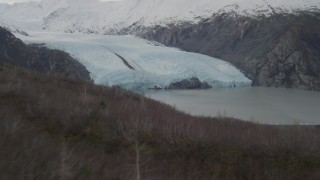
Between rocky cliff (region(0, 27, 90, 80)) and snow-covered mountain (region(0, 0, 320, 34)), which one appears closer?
rocky cliff (region(0, 27, 90, 80))

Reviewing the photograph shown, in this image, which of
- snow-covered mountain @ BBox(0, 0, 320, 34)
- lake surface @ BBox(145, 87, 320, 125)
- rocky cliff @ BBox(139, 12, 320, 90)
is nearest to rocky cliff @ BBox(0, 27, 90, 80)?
lake surface @ BBox(145, 87, 320, 125)

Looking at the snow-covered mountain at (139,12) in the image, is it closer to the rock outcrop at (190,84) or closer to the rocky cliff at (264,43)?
the rocky cliff at (264,43)

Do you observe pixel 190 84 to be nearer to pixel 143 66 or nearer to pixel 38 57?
pixel 143 66

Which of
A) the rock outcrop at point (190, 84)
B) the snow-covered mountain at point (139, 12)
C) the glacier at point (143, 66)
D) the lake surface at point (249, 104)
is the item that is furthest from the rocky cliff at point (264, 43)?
the rock outcrop at point (190, 84)

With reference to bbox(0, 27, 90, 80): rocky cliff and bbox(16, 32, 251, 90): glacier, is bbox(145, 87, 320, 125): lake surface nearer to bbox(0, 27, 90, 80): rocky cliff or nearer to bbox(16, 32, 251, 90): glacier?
bbox(16, 32, 251, 90): glacier

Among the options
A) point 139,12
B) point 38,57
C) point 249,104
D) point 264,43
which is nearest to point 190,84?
point 249,104
